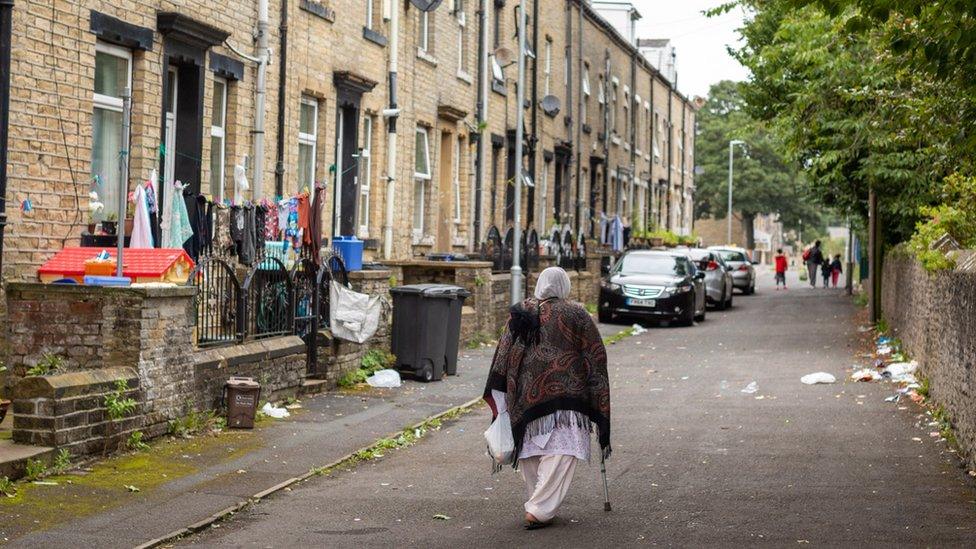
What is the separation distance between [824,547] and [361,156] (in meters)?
15.3

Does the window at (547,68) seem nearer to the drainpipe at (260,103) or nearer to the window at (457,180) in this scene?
the window at (457,180)

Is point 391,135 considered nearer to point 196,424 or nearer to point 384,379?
point 384,379

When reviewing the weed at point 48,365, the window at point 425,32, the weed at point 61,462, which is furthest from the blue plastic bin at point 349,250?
the weed at point 61,462

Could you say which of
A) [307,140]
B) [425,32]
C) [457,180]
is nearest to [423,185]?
[457,180]

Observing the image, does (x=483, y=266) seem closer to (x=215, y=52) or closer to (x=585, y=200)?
(x=215, y=52)

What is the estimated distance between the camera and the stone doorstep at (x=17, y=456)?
9.52 meters

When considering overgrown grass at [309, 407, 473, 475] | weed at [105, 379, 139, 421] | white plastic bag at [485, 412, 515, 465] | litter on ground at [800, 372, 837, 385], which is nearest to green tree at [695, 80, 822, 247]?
litter on ground at [800, 372, 837, 385]

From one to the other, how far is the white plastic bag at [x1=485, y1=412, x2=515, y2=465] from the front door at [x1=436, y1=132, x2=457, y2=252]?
18330 mm

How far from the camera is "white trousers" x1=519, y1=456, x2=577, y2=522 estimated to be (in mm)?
8906

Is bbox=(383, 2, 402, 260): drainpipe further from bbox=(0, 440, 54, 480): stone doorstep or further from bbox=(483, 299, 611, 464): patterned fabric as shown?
bbox=(483, 299, 611, 464): patterned fabric

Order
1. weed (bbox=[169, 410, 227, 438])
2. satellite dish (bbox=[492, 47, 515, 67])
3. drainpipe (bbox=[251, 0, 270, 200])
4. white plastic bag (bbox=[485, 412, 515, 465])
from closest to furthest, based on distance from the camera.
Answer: white plastic bag (bbox=[485, 412, 515, 465]), weed (bbox=[169, 410, 227, 438]), drainpipe (bbox=[251, 0, 270, 200]), satellite dish (bbox=[492, 47, 515, 67])

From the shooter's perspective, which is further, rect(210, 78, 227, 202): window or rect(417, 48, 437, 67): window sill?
rect(417, 48, 437, 67): window sill

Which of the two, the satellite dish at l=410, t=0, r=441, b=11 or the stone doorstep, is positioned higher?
the satellite dish at l=410, t=0, r=441, b=11

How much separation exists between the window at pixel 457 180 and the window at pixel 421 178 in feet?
5.88
